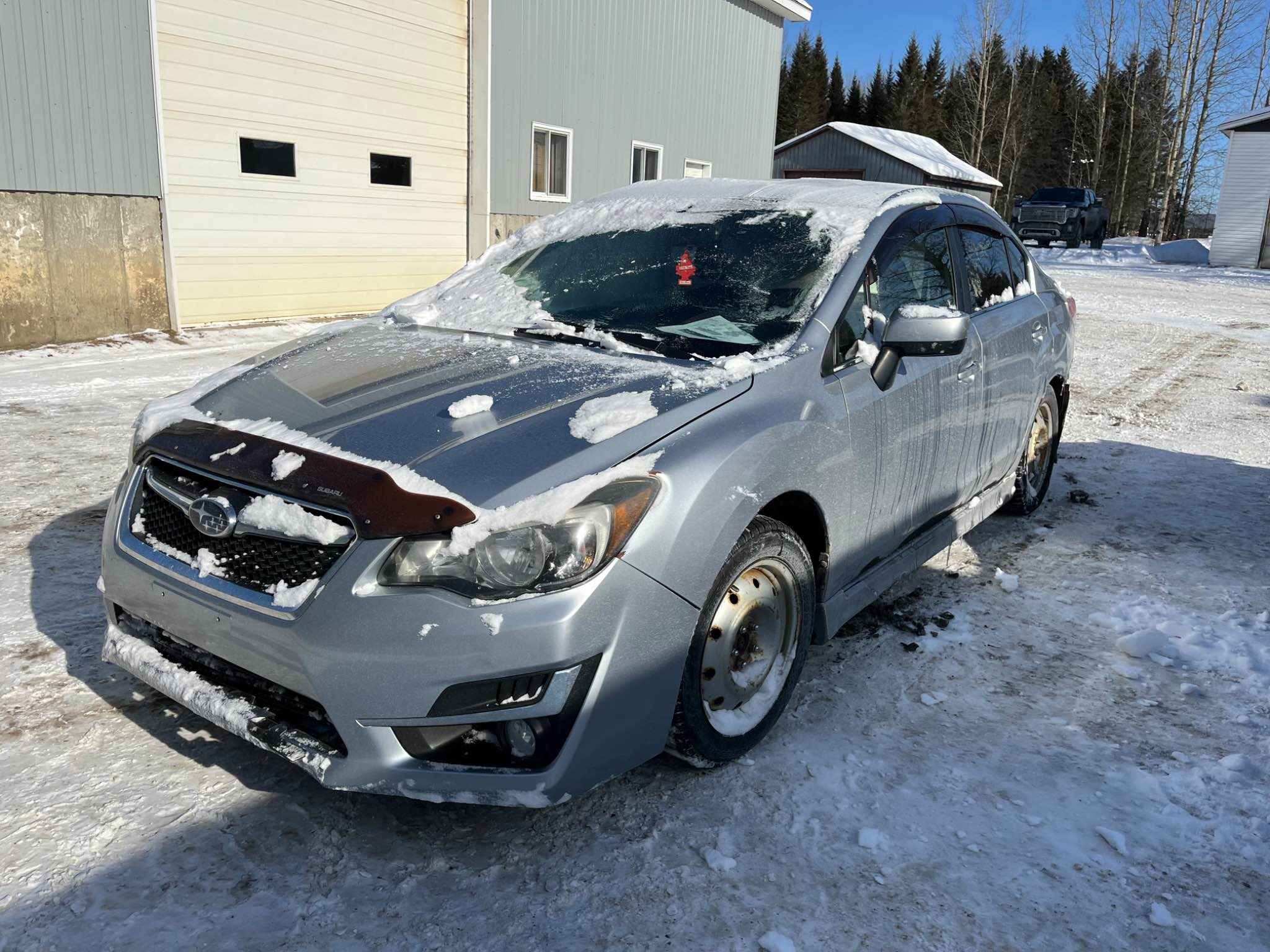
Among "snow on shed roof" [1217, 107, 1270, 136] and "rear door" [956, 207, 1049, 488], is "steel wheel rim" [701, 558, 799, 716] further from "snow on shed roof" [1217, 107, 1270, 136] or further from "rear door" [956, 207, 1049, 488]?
"snow on shed roof" [1217, 107, 1270, 136]

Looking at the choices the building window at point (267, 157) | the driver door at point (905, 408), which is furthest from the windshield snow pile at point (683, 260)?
the building window at point (267, 157)

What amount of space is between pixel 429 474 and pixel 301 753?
2.39 feet

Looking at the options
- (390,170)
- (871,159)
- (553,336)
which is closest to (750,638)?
(553,336)

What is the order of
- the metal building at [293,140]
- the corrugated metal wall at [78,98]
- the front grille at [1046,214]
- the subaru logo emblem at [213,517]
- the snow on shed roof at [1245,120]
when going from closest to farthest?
the subaru logo emblem at [213,517] < the corrugated metal wall at [78,98] < the metal building at [293,140] < the snow on shed roof at [1245,120] < the front grille at [1046,214]

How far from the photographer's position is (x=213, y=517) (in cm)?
243

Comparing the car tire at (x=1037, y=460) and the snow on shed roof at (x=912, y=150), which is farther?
the snow on shed roof at (x=912, y=150)

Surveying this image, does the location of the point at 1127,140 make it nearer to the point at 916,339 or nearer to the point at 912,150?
the point at 912,150

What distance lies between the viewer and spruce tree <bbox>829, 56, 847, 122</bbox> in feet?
250

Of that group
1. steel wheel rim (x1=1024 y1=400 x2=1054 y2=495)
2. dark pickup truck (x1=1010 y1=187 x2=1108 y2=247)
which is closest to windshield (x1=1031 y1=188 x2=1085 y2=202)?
dark pickup truck (x1=1010 y1=187 x2=1108 y2=247)

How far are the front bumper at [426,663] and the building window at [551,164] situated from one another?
1384 cm

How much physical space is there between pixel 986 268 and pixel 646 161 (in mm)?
14323

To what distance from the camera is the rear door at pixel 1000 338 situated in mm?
4191

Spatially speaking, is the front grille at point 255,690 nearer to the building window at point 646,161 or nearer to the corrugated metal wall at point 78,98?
the corrugated metal wall at point 78,98

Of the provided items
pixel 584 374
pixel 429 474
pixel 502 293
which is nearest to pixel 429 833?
pixel 429 474
